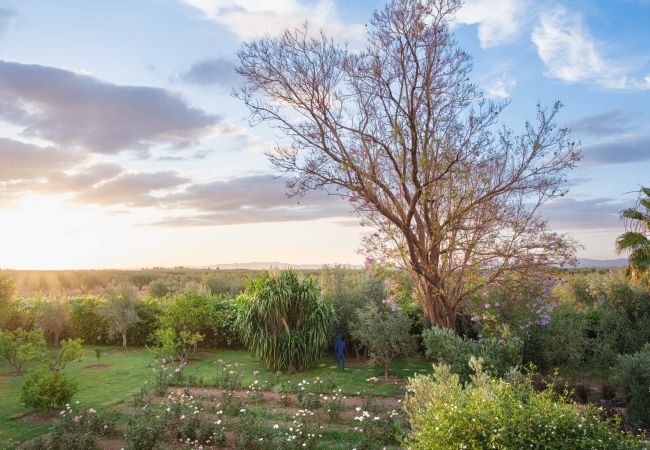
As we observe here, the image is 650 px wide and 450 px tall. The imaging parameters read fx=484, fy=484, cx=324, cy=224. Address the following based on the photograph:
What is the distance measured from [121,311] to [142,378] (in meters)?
5.16

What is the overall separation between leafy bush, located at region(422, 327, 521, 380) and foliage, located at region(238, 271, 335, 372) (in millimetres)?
3477

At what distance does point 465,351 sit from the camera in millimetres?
8977

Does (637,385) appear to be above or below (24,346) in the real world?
below

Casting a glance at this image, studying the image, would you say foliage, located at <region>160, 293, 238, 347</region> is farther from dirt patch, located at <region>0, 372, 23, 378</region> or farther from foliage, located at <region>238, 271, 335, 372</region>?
dirt patch, located at <region>0, 372, 23, 378</region>

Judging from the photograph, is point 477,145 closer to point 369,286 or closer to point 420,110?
point 420,110

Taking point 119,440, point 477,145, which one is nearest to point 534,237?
point 477,145

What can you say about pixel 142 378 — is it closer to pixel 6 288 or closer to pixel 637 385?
pixel 6 288

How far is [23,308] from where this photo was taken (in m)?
17.7

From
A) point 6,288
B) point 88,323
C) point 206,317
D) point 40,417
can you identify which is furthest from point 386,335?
point 88,323

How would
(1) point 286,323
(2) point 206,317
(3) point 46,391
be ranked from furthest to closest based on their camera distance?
(2) point 206,317 → (1) point 286,323 → (3) point 46,391

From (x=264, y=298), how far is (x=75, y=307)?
9.27 m

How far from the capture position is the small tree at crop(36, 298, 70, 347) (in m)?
17.0

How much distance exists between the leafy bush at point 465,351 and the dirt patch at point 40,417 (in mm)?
7160

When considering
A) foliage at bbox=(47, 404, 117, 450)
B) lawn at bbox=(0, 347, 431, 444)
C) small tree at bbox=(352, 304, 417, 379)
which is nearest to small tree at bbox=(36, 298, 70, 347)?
lawn at bbox=(0, 347, 431, 444)
